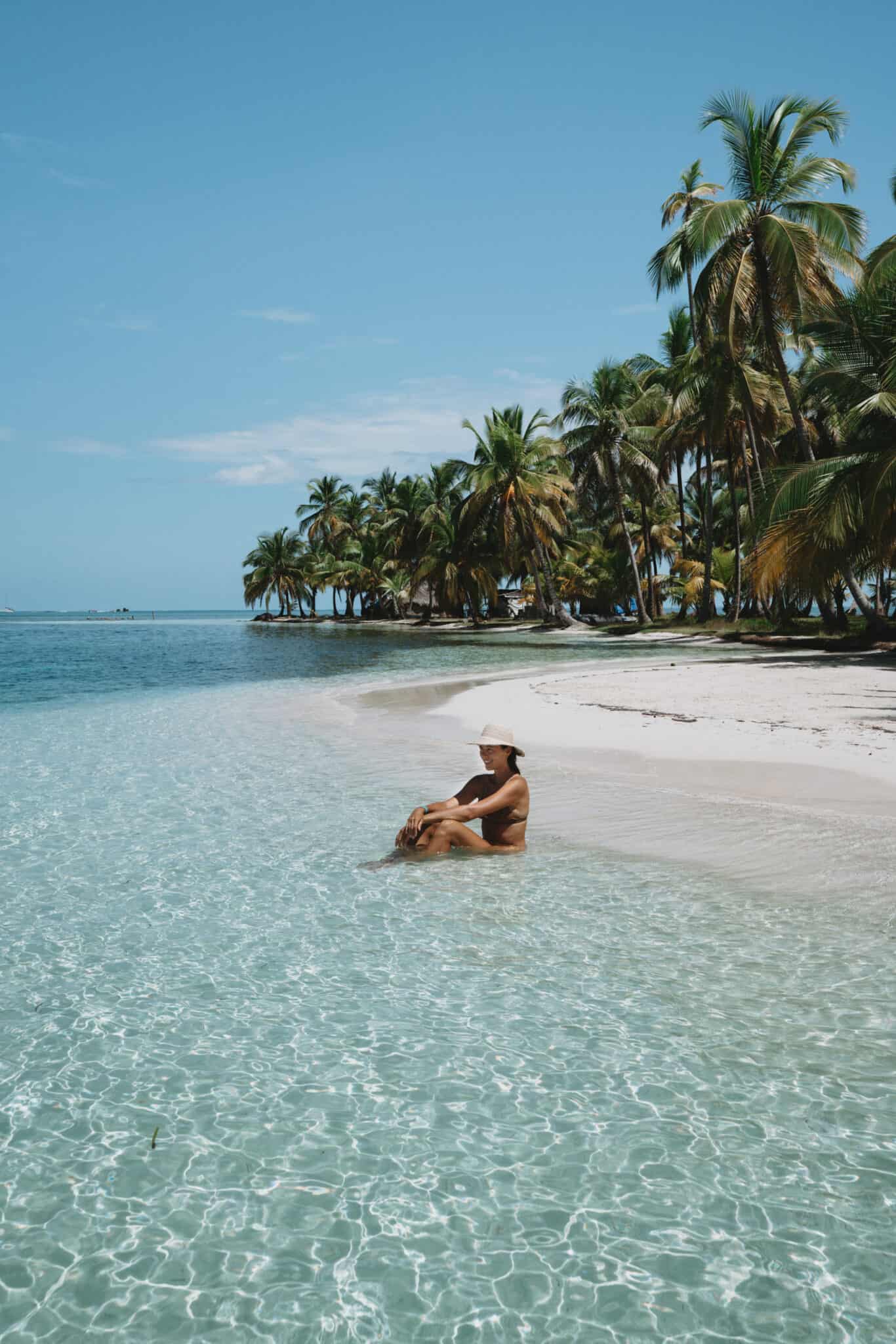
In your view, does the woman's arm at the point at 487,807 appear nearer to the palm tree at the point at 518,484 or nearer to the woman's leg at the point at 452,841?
the woman's leg at the point at 452,841

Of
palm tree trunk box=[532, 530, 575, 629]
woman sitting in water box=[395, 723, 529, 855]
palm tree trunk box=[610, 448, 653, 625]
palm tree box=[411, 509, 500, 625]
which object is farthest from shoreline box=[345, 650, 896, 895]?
palm tree box=[411, 509, 500, 625]

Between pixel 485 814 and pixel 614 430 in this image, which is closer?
pixel 485 814

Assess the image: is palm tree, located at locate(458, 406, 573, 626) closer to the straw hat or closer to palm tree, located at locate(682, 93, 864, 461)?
Result: palm tree, located at locate(682, 93, 864, 461)

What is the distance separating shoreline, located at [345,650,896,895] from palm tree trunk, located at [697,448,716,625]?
59.5 feet

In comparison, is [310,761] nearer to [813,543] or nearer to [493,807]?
[493,807]

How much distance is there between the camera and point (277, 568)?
92.6 m

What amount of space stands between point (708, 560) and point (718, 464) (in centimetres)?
1194

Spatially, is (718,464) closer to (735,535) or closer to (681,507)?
(681,507)

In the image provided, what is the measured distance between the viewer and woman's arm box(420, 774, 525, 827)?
23.1 ft

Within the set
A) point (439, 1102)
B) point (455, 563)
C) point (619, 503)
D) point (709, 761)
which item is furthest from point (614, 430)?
point (439, 1102)

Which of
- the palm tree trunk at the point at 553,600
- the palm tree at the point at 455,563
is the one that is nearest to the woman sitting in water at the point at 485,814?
the palm tree trunk at the point at 553,600

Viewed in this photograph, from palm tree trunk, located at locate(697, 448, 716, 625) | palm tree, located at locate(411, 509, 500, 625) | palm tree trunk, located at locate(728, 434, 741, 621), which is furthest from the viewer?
palm tree, located at locate(411, 509, 500, 625)

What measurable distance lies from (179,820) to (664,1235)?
6986 millimetres

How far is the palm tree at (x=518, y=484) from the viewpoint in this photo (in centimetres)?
4528
